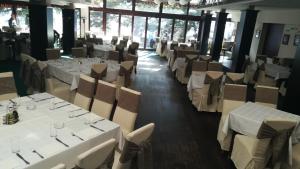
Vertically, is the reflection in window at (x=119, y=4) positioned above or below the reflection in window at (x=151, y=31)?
above

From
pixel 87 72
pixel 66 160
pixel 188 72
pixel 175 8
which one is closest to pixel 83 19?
pixel 175 8

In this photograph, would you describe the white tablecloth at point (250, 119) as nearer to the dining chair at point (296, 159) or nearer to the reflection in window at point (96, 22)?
the dining chair at point (296, 159)

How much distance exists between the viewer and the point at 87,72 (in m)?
5.62

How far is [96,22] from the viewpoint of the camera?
618 inches

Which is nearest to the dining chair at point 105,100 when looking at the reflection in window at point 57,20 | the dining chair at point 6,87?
the dining chair at point 6,87

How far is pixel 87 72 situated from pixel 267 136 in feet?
13.1

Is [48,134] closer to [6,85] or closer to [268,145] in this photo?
[6,85]

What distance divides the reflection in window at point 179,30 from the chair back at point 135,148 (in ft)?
46.9

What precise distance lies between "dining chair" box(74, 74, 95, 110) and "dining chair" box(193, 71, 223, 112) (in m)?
2.87

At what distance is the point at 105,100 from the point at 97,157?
1774 millimetres

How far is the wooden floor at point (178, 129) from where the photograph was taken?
3959 mm

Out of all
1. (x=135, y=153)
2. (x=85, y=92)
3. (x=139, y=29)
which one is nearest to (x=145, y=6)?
(x=139, y=29)

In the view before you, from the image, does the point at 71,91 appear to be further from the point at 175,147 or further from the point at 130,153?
Result: the point at 130,153

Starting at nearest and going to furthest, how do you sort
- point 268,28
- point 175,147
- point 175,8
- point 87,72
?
point 175,147, point 87,72, point 268,28, point 175,8
